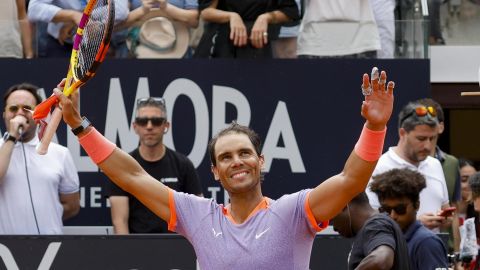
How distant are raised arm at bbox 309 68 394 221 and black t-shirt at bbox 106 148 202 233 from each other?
365 cm

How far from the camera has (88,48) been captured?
5469 millimetres

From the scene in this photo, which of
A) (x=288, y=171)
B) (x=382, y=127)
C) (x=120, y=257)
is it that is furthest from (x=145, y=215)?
(x=382, y=127)

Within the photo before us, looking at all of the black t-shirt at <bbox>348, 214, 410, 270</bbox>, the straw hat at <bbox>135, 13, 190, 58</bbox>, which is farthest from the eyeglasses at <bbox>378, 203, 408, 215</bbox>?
the straw hat at <bbox>135, 13, 190, 58</bbox>

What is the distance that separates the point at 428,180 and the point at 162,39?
2404mm

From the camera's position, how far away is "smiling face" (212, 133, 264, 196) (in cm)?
460

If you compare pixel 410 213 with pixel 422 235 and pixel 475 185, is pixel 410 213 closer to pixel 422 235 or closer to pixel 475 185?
pixel 422 235

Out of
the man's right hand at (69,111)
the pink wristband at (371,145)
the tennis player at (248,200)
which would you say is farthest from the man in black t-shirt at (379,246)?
the man's right hand at (69,111)

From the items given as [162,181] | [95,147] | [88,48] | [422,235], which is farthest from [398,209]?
[162,181]

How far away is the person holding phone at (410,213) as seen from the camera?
5.80 m

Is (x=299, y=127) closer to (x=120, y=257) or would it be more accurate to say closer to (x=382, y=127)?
(x=120, y=257)

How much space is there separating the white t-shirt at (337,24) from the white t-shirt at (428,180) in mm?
1304

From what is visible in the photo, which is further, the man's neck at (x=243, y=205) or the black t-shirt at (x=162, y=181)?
the black t-shirt at (x=162, y=181)

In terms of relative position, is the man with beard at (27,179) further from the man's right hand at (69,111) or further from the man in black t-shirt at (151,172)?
the man's right hand at (69,111)

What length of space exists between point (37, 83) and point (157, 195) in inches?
180
